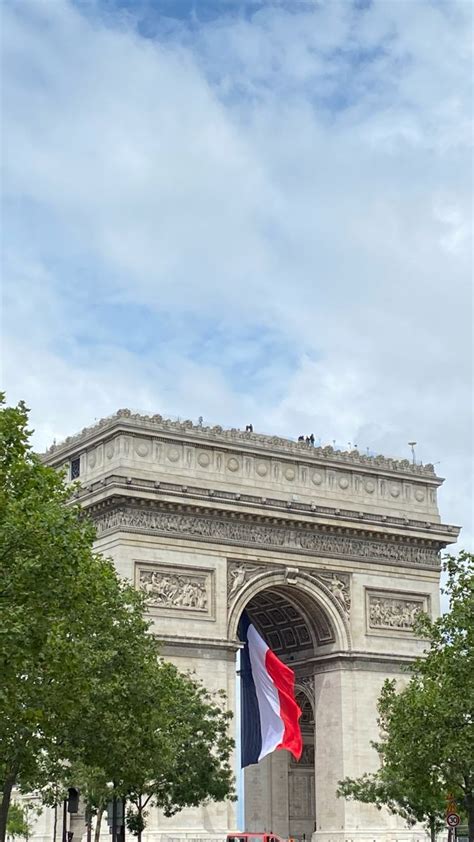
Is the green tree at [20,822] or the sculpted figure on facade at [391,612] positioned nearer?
the green tree at [20,822]

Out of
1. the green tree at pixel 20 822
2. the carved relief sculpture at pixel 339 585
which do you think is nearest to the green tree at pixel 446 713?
the carved relief sculpture at pixel 339 585

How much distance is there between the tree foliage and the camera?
103 feet

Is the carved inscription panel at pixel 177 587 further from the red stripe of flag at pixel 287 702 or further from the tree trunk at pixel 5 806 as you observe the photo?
the tree trunk at pixel 5 806

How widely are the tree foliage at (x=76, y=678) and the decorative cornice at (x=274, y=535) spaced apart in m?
7.66

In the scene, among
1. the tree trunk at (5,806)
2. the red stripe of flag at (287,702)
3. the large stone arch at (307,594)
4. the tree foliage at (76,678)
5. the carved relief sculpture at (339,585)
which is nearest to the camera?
the tree foliage at (76,678)

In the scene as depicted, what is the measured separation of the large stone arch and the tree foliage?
7.23m

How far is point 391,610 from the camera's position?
67250 mm

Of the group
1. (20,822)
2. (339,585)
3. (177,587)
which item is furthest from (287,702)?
(20,822)

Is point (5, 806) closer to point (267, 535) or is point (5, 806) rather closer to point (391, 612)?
point (267, 535)

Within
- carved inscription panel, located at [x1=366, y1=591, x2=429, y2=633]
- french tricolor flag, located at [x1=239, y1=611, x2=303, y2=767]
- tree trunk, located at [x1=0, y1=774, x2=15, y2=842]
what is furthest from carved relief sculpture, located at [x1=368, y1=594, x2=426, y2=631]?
Result: tree trunk, located at [x1=0, y1=774, x2=15, y2=842]

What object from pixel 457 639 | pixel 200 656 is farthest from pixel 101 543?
pixel 457 639

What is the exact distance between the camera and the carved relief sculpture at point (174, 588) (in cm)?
5984

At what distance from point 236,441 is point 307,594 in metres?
8.15

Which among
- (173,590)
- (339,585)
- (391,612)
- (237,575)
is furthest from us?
(391,612)
